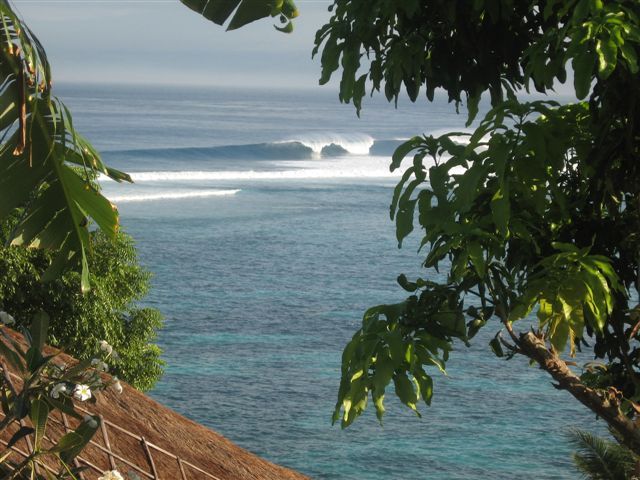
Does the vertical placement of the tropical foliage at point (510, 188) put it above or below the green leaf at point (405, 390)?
above

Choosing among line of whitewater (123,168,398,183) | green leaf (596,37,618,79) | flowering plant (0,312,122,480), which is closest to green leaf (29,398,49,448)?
flowering plant (0,312,122,480)

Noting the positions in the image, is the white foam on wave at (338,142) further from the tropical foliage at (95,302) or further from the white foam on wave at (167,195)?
the tropical foliage at (95,302)

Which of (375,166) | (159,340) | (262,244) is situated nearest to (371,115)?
(375,166)

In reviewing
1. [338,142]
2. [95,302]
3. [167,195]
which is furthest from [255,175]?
[95,302]

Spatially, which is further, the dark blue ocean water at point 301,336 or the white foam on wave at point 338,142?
the white foam on wave at point 338,142

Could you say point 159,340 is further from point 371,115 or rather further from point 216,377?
point 371,115

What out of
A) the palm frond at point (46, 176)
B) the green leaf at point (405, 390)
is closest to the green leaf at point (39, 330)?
the palm frond at point (46, 176)

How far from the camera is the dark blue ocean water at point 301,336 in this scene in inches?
584

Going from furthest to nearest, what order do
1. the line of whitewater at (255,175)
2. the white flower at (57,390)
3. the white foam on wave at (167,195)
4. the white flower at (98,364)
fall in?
the line of whitewater at (255,175)
the white foam on wave at (167,195)
the white flower at (98,364)
the white flower at (57,390)

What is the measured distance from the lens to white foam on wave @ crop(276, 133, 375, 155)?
69.2 meters

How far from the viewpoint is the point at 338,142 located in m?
71.4

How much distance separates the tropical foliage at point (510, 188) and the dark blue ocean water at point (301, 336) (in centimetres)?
1049

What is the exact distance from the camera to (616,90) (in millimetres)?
3273

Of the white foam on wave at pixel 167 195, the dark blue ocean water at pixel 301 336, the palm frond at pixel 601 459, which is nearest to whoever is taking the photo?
the palm frond at pixel 601 459
